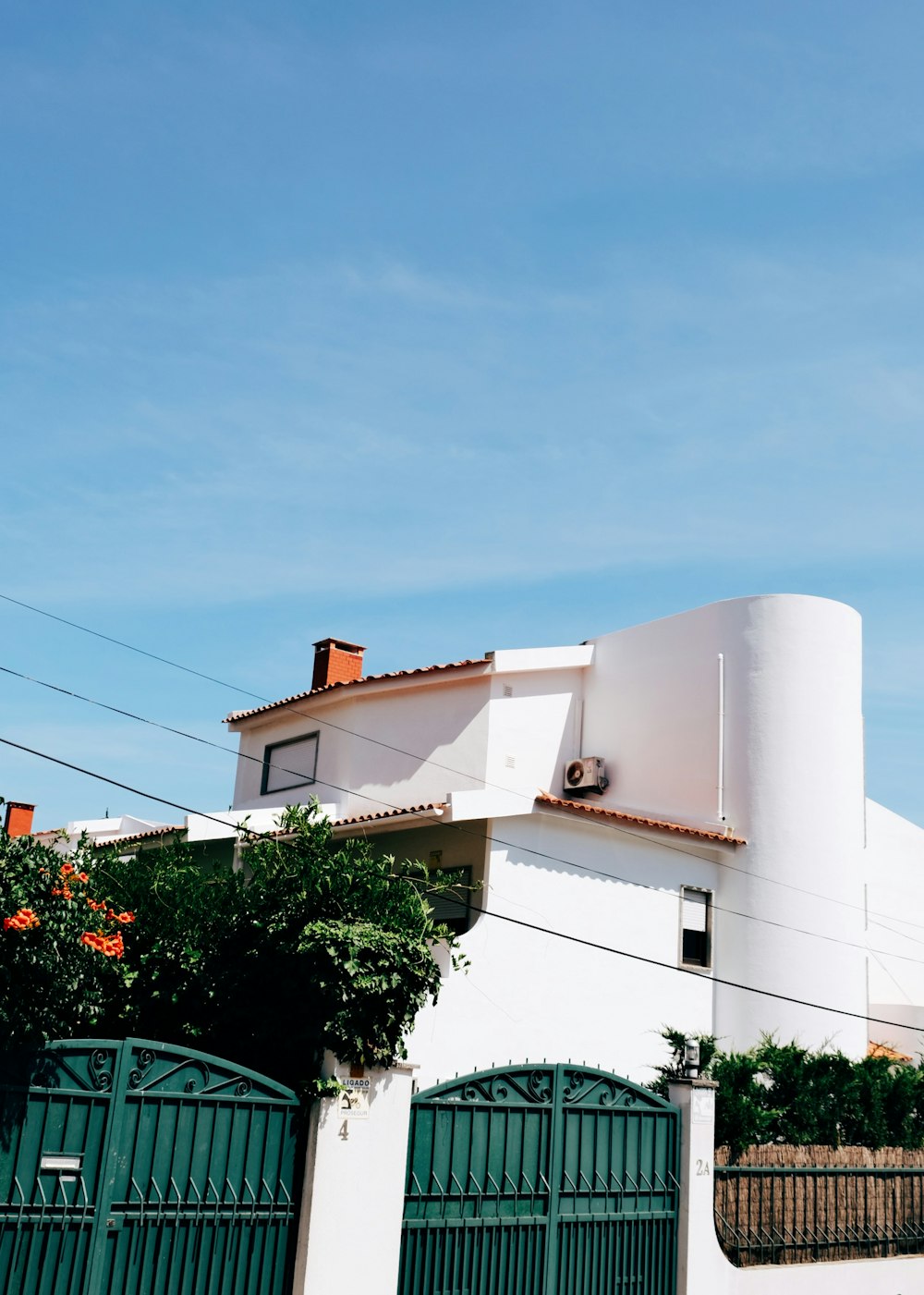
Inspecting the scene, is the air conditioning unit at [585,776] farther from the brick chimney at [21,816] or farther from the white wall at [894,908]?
the brick chimney at [21,816]

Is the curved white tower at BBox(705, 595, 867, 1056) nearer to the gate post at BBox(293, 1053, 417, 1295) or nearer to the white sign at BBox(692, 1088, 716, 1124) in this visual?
the white sign at BBox(692, 1088, 716, 1124)

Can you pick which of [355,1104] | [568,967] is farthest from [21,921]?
[568,967]

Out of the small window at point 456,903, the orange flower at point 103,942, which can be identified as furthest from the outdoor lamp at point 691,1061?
the small window at point 456,903

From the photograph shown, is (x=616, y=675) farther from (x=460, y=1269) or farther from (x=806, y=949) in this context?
(x=460, y=1269)

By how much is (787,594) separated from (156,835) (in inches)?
471

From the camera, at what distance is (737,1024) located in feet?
65.0

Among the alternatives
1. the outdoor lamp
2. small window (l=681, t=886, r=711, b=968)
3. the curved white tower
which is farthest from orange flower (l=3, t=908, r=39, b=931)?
the curved white tower

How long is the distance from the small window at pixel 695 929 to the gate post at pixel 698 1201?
28.1ft

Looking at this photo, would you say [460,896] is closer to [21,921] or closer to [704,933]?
[704,933]

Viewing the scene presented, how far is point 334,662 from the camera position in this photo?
26.1 m

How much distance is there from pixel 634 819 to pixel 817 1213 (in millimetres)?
7421

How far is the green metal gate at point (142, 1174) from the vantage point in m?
7.82

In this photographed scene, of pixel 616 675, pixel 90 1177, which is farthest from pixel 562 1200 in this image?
pixel 616 675

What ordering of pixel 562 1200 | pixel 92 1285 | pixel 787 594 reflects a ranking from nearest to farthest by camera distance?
pixel 92 1285 < pixel 562 1200 < pixel 787 594
